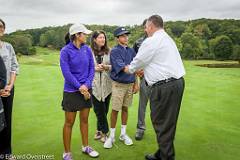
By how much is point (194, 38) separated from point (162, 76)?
61660 millimetres

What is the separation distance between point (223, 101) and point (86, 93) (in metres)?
6.03

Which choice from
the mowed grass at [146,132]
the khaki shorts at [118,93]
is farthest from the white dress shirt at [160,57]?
the mowed grass at [146,132]

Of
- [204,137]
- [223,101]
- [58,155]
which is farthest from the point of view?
[223,101]

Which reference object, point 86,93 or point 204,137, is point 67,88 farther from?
point 204,137

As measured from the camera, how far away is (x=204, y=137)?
19.1 feet

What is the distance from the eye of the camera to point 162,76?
409 cm

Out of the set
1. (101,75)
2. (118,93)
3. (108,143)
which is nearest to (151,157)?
(108,143)

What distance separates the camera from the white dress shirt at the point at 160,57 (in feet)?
13.3

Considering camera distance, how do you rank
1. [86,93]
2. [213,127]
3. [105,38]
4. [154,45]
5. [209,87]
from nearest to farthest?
1. [154,45]
2. [86,93]
3. [105,38]
4. [213,127]
5. [209,87]

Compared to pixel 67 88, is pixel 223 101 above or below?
below

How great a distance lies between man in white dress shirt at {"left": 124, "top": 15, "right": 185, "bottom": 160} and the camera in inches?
160

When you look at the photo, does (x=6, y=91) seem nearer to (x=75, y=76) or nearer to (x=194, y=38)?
(x=75, y=76)

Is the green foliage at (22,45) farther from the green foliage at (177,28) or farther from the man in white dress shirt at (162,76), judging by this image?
the man in white dress shirt at (162,76)

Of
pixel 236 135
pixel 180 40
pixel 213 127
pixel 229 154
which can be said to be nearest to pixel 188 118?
pixel 213 127
